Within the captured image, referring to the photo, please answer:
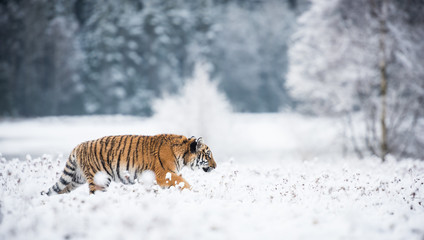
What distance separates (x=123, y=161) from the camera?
5.73 m

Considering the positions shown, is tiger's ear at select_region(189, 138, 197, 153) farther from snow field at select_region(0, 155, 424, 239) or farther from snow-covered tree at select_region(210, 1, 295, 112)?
snow-covered tree at select_region(210, 1, 295, 112)

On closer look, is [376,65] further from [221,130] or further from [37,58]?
[37,58]

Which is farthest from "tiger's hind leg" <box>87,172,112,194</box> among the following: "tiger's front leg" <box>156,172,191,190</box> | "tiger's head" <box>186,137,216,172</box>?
"tiger's head" <box>186,137,216,172</box>

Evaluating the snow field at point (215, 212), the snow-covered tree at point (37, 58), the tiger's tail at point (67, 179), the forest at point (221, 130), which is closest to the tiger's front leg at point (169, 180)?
the forest at point (221, 130)

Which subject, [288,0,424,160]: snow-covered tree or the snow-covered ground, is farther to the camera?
[288,0,424,160]: snow-covered tree

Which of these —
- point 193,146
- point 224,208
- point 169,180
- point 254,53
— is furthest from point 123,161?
point 254,53

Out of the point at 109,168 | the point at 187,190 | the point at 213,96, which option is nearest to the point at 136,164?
the point at 109,168

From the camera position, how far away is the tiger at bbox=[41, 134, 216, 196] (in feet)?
18.6

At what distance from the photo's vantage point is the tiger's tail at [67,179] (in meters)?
5.73

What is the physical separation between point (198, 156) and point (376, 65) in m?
9.29

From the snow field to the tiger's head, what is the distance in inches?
16.9

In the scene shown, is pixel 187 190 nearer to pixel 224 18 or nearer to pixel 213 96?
pixel 213 96

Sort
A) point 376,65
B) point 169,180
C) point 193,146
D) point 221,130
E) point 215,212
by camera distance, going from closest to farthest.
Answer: point 215,212 < point 169,180 < point 193,146 < point 376,65 < point 221,130

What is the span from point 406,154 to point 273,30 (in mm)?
40648
